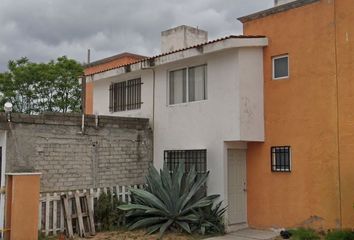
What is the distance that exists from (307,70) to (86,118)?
6.46 m

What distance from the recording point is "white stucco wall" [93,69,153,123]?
15.7 metres

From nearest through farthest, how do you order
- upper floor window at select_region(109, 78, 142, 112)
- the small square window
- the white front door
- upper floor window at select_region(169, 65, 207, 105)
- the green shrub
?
1. the green shrub
2. the small square window
3. the white front door
4. upper floor window at select_region(169, 65, 207, 105)
5. upper floor window at select_region(109, 78, 142, 112)

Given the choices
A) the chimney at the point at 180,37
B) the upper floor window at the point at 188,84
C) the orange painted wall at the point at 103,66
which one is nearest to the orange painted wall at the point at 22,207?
the upper floor window at the point at 188,84

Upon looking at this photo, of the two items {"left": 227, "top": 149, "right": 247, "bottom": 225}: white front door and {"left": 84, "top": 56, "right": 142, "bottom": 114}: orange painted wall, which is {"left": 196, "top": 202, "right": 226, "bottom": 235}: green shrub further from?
{"left": 84, "top": 56, "right": 142, "bottom": 114}: orange painted wall

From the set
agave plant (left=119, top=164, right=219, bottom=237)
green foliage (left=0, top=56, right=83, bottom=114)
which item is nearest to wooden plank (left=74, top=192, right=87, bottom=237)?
agave plant (left=119, top=164, right=219, bottom=237)

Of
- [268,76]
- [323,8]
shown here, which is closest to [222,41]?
[268,76]

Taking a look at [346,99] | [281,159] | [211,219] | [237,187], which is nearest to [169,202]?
[211,219]

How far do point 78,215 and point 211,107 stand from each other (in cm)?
485

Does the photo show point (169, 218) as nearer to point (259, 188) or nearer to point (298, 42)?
point (259, 188)

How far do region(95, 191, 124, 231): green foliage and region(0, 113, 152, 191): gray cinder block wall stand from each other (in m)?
0.66

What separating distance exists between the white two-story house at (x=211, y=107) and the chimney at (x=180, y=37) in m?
2.16

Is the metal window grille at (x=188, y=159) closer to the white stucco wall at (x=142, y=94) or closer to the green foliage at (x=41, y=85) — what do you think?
the white stucco wall at (x=142, y=94)

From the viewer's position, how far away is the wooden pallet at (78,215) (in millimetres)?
12148

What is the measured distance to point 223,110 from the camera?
12.9 m
